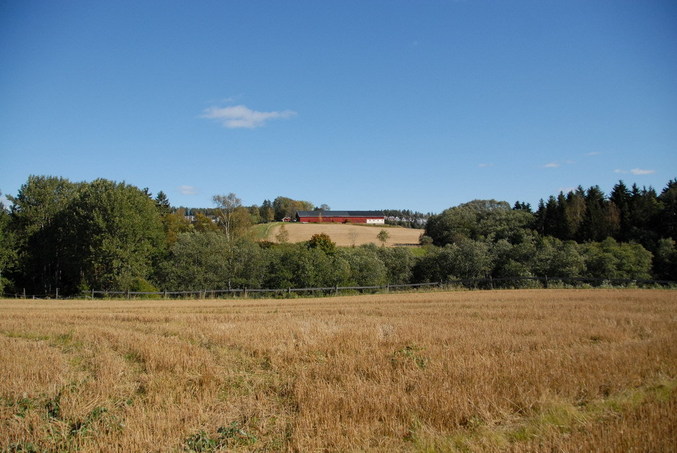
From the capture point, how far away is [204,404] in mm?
7395

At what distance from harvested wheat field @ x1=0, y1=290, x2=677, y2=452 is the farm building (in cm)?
13741

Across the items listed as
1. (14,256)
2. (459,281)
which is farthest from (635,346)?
(14,256)

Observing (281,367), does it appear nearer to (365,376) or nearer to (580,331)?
(365,376)

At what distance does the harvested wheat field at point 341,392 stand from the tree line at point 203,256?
38380 millimetres

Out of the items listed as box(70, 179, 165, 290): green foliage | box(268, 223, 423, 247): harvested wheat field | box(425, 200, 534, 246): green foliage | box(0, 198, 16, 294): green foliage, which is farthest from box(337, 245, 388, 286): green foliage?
box(0, 198, 16, 294): green foliage

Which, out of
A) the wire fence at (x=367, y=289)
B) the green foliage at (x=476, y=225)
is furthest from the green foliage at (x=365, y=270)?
the green foliage at (x=476, y=225)

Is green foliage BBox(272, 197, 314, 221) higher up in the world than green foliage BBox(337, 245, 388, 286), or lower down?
higher up

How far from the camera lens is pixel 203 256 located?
51219mm

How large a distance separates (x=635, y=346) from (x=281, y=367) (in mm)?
9510

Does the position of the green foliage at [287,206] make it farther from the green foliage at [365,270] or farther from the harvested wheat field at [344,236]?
the green foliage at [365,270]

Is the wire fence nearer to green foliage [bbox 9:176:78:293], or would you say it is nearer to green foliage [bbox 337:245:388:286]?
green foliage [bbox 337:245:388:286]

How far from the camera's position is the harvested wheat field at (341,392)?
593 cm

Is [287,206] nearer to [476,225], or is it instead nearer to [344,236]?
[344,236]

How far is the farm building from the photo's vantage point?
495 feet
